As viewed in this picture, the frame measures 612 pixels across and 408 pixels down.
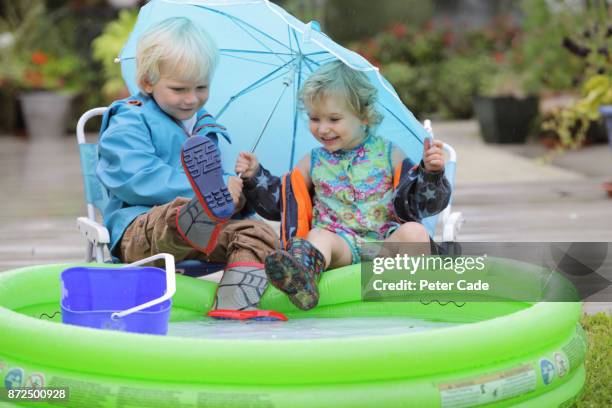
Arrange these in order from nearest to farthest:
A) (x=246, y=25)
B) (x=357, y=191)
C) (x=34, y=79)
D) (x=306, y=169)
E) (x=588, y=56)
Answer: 1. (x=357, y=191)
2. (x=306, y=169)
3. (x=246, y=25)
4. (x=588, y=56)
5. (x=34, y=79)

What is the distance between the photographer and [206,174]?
3.52 meters

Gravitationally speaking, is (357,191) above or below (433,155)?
below

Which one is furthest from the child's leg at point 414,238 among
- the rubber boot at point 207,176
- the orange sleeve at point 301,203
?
the rubber boot at point 207,176

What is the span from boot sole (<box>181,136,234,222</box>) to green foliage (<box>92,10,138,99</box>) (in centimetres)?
1084

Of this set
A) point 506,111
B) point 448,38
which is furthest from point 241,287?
point 448,38

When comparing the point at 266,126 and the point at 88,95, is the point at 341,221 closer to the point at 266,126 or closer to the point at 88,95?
the point at 266,126

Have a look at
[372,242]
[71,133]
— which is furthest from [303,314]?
[71,133]

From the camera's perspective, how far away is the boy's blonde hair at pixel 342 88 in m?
4.07

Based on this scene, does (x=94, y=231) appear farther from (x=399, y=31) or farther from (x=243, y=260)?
(x=399, y=31)

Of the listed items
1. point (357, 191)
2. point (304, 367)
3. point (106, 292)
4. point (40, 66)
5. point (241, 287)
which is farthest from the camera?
point (40, 66)

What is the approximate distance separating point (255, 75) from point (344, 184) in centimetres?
75

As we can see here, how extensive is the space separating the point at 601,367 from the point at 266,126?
1771 millimetres

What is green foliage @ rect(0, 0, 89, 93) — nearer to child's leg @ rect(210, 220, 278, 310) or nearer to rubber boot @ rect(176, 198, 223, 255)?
child's leg @ rect(210, 220, 278, 310)

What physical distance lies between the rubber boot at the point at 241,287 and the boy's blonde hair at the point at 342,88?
2.21 feet
